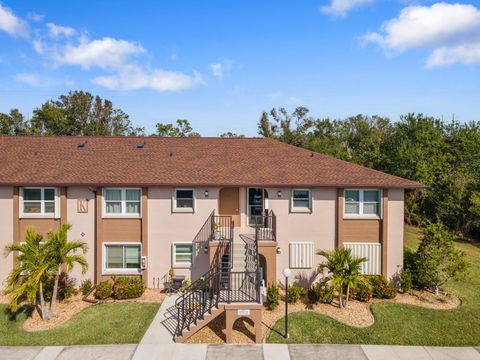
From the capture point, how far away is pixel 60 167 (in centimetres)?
1741

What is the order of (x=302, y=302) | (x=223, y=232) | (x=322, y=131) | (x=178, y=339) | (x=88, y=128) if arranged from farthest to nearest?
(x=322, y=131)
(x=88, y=128)
(x=223, y=232)
(x=302, y=302)
(x=178, y=339)

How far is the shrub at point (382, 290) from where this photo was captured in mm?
15570

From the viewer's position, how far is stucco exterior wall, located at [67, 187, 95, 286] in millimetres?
16625

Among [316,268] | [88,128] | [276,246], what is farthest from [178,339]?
[88,128]

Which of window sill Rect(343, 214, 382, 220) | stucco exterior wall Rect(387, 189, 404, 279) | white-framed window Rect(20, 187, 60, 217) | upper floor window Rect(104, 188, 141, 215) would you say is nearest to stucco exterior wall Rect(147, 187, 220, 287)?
upper floor window Rect(104, 188, 141, 215)

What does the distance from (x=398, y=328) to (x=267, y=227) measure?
6760 millimetres

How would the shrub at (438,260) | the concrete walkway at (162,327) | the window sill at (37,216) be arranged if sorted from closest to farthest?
1. the concrete walkway at (162,327)
2. the shrub at (438,260)
3. the window sill at (37,216)

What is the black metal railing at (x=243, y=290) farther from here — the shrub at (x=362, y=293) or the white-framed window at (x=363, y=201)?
the white-framed window at (x=363, y=201)

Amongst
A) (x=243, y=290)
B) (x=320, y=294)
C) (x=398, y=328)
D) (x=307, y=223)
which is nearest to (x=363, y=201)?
(x=307, y=223)

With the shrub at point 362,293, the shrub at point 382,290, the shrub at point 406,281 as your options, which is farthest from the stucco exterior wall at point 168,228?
the shrub at point 406,281

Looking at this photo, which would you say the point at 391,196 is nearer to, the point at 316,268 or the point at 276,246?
the point at 316,268

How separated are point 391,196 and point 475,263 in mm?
9480

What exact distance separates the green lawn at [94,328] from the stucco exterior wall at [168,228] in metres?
2.36

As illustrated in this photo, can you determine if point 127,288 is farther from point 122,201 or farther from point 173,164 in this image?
point 173,164
